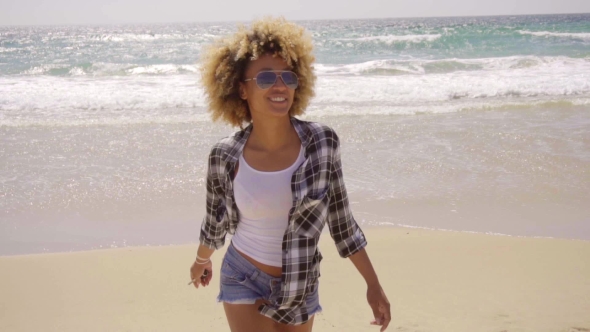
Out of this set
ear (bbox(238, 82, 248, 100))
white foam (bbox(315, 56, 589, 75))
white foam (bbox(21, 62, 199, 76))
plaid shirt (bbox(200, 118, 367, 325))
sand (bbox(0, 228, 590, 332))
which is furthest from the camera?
white foam (bbox(21, 62, 199, 76))

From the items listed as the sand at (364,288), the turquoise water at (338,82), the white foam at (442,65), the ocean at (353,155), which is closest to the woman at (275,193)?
the ocean at (353,155)

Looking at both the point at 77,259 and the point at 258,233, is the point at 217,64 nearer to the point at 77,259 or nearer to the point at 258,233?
the point at 258,233

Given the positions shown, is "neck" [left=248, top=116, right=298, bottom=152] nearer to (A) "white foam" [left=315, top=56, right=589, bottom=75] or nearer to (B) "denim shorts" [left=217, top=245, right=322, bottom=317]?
(B) "denim shorts" [left=217, top=245, right=322, bottom=317]

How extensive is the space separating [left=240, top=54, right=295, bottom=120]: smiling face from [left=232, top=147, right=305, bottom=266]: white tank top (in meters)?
0.19

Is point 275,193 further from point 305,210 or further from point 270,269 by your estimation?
point 270,269

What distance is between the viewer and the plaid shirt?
2.20m

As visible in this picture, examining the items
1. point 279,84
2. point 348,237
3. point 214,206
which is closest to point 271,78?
point 279,84

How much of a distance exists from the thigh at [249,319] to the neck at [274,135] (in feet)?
1.84

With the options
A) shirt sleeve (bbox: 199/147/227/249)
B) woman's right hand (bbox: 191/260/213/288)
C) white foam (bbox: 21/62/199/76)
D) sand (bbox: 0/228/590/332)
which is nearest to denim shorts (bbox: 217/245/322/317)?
shirt sleeve (bbox: 199/147/227/249)

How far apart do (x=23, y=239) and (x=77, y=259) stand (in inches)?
32.1

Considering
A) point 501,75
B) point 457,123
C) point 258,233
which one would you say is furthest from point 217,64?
point 501,75

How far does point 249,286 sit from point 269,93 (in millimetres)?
690

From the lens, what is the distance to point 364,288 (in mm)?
4266

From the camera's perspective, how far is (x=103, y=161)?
779 centimetres
